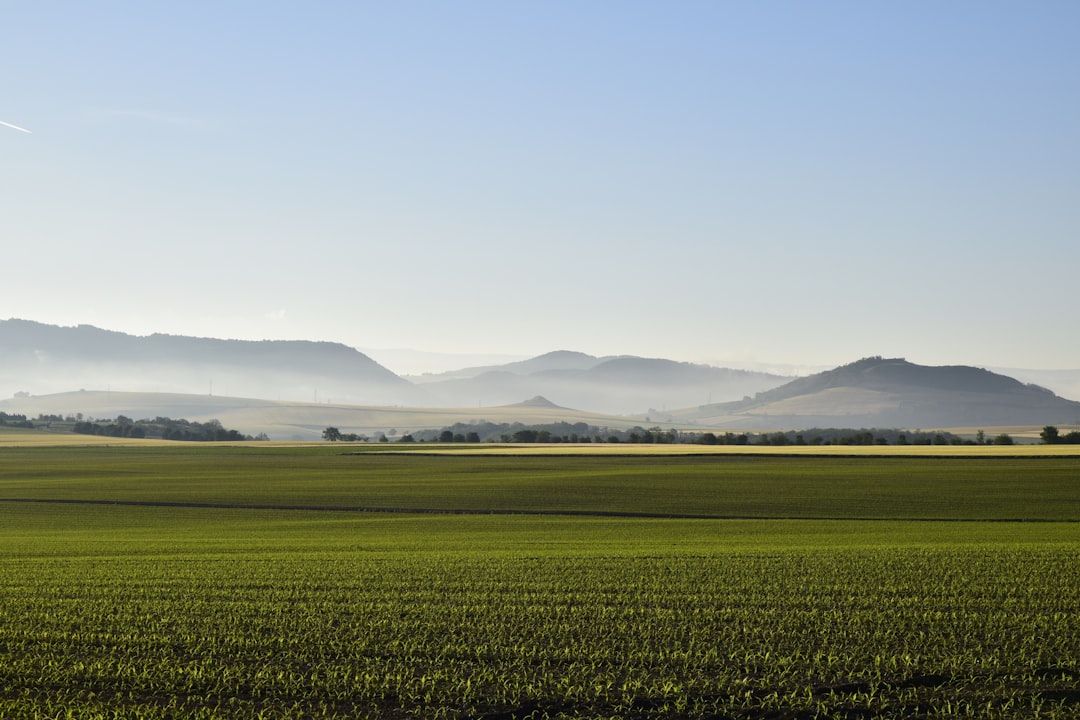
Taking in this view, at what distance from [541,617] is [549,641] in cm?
218

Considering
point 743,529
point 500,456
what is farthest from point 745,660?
point 500,456

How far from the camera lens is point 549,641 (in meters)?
18.7

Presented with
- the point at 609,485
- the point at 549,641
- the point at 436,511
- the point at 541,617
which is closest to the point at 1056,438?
the point at 609,485

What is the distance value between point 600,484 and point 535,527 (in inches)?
881

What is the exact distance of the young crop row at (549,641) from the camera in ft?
49.6

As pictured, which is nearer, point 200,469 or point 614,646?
point 614,646

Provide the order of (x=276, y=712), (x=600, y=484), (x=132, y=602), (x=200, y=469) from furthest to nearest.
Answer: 1. (x=200, y=469)
2. (x=600, y=484)
3. (x=132, y=602)
4. (x=276, y=712)

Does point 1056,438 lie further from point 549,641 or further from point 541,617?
point 549,641

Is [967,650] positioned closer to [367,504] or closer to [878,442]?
[367,504]

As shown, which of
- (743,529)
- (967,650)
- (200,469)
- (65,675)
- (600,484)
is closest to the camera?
(65,675)

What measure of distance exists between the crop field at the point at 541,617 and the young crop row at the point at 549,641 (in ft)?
0.22

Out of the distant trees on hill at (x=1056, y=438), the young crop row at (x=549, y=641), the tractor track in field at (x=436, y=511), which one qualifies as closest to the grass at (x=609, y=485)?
the tractor track in field at (x=436, y=511)

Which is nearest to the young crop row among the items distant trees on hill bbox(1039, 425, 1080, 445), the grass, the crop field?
the crop field

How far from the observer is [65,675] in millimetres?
16516
